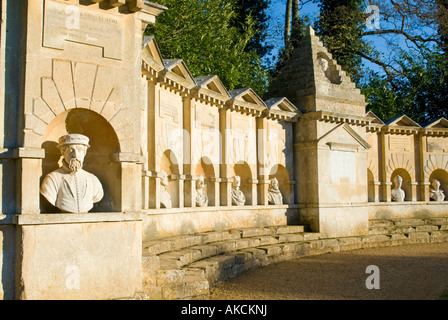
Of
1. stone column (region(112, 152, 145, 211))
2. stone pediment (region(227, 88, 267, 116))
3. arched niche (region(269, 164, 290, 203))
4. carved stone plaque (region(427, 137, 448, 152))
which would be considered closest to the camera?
stone column (region(112, 152, 145, 211))

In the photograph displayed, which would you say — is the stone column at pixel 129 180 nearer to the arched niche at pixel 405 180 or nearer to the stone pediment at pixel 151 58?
the stone pediment at pixel 151 58

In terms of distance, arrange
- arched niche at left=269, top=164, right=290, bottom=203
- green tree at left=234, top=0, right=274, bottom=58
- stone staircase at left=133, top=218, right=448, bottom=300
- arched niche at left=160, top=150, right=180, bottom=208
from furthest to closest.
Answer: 1. green tree at left=234, top=0, right=274, bottom=58
2. arched niche at left=269, top=164, right=290, bottom=203
3. arched niche at left=160, top=150, right=180, bottom=208
4. stone staircase at left=133, top=218, right=448, bottom=300

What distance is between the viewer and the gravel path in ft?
26.1

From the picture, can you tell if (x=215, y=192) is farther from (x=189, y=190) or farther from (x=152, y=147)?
(x=152, y=147)

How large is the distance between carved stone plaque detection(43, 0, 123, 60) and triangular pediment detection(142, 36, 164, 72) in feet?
7.19

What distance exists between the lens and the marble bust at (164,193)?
1050cm

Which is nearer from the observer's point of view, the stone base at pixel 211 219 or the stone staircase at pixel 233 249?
the stone staircase at pixel 233 249

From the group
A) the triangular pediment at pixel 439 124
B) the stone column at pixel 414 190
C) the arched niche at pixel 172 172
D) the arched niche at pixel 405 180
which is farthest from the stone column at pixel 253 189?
the triangular pediment at pixel 439 124

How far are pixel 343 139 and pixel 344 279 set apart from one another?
6185mm

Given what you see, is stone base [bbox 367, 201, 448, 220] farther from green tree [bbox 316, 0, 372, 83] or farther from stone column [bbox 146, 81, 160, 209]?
stone column [bbox 146, 81, 160, 209]

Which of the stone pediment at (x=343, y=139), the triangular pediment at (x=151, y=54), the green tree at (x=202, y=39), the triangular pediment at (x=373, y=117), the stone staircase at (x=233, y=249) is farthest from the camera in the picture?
the green tree at (x=202, y=39)

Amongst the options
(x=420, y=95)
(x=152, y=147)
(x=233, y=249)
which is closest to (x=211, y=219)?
(x=233, y=249)

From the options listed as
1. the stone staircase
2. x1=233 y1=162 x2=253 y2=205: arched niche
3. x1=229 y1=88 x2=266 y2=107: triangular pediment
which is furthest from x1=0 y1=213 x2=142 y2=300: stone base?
x1=233 y1=162 x2=253 y2=205: arched niche

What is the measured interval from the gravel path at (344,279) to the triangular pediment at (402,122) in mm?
5647
